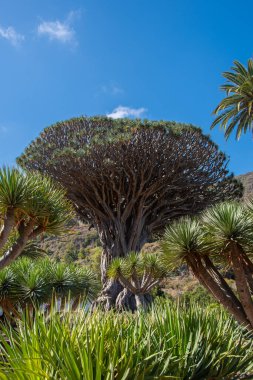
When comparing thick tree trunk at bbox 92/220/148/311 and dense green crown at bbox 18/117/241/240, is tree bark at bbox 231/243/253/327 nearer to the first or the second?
thick tree trunk at bbox 92/220/148/311

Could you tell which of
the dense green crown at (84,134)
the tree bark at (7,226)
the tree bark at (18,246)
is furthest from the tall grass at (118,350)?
the dense green crown at (84,134)

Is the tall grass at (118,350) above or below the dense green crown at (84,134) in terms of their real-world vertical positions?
below

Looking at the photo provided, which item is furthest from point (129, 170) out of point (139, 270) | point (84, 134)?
point (139, 270)

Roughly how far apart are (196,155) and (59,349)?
20286 mm

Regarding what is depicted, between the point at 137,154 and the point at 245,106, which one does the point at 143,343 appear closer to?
the point at 245,106

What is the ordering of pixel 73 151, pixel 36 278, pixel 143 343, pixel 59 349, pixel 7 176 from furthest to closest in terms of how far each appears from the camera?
pixel 73 151 → pixel 36 278 → pixel 7 176 → pixel 143 343 → pixel 59 349

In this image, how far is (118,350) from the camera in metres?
2.51

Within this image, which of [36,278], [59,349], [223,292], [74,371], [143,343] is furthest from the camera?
[36,278]

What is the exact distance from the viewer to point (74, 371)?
212 cm

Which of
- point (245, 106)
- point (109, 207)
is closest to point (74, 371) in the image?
point (245, 106)

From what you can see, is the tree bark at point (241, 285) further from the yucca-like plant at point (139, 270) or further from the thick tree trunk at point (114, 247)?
the thick tree trunk at point (114, 247)

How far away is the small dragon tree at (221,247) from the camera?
6.44 metres

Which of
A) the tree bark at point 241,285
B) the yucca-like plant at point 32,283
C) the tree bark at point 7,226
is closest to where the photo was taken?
the tree bark at point 7,226

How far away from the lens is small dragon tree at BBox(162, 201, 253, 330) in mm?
6438
